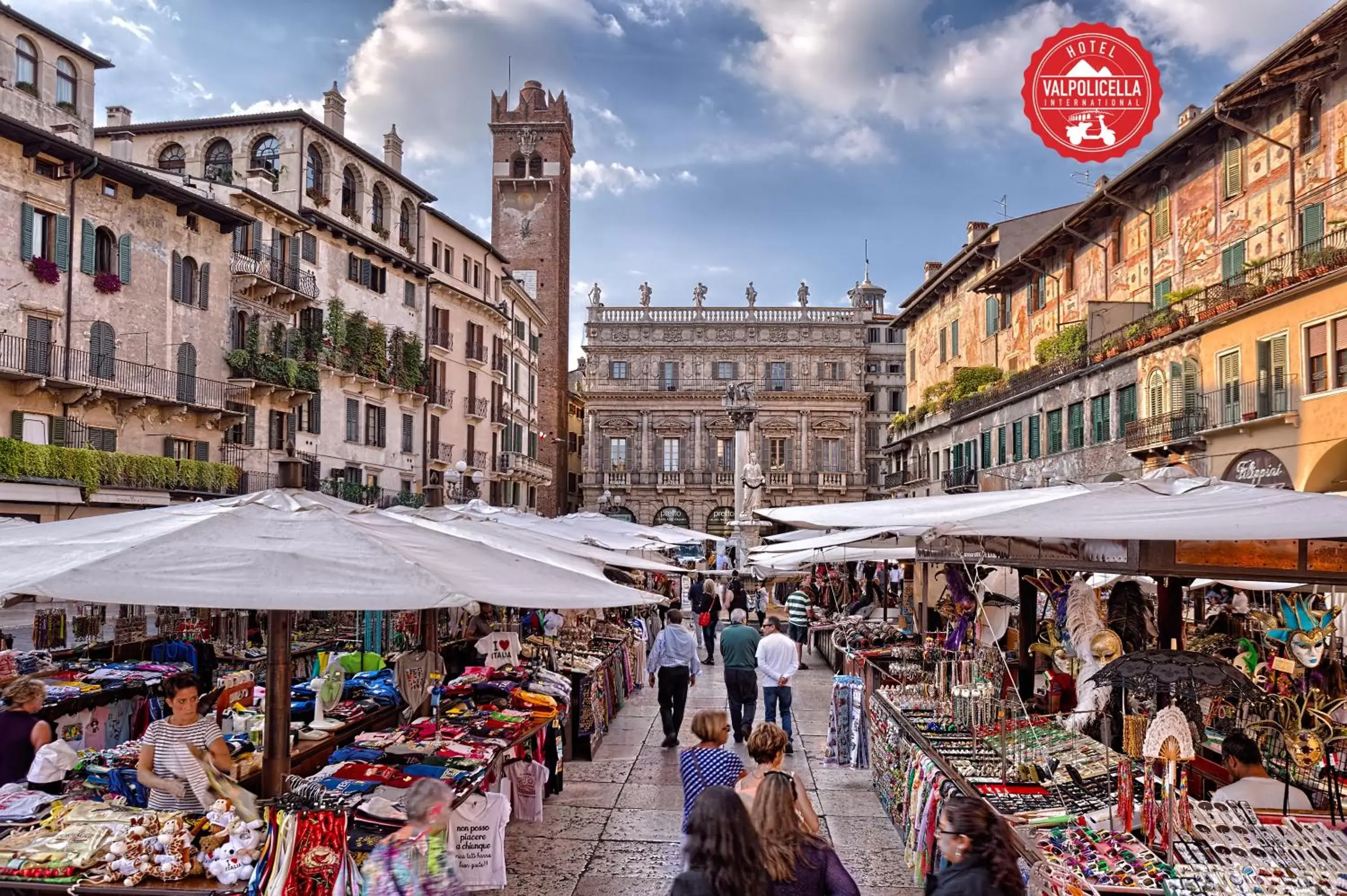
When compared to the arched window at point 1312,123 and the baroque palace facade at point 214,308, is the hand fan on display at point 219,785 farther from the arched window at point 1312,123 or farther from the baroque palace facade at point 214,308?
the arched window at point 1312,123

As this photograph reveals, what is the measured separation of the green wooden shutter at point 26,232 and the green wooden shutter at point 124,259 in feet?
8.37

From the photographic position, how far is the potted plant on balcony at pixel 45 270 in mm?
23281

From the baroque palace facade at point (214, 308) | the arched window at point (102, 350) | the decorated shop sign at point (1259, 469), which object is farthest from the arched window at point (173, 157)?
the decorated shop sign at point (1259, 469)

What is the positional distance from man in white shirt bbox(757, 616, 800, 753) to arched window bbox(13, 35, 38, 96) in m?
23.1

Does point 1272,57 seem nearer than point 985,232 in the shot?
Yes

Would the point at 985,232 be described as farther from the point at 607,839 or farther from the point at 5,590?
the point at 5,590

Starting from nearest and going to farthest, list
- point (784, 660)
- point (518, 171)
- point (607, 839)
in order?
point (607, 839)
point (784, 660)
point (518, 171)

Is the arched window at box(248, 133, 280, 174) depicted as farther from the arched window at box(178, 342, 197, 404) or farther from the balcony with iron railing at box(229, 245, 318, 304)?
the arched window at box(178, 342, 197, 404)

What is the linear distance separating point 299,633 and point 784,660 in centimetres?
834

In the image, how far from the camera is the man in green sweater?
11.5 m

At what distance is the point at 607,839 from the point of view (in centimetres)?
845

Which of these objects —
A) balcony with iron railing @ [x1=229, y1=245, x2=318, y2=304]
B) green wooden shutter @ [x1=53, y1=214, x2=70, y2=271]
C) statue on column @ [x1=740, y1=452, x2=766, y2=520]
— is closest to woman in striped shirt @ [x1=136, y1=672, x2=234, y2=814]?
green wooden shutter @ [x1=53, y1=214, x2=70, y2=271]

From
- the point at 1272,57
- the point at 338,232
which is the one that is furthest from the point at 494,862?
the point at 338,232

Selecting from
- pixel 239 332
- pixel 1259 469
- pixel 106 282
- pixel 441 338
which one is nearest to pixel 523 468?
pixel 441 338
